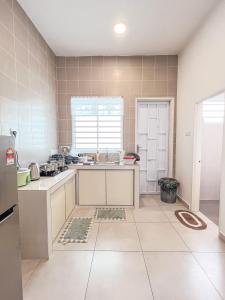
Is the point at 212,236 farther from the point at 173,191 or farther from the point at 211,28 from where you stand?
the point at 211,28

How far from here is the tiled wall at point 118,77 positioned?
382 cm

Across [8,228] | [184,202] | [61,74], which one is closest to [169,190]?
[184,202]

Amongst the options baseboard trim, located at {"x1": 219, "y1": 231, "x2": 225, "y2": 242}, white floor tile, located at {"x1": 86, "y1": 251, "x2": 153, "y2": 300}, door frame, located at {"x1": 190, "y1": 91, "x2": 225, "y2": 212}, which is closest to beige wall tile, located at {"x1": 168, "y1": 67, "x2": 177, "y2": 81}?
door frame, located at {"x1": 190, "y1": 91, "x2": 225, "y2": 212}

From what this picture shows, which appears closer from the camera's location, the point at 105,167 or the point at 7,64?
the point at 7,64

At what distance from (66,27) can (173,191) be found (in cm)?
348

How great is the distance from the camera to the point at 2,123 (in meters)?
1.98

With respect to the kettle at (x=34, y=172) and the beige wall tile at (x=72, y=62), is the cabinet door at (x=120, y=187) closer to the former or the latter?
the kettle at (x=34, y=172)

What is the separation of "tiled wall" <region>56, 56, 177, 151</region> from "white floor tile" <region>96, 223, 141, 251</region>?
2.24 metres

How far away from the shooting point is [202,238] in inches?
92.4

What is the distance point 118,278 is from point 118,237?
702 mm

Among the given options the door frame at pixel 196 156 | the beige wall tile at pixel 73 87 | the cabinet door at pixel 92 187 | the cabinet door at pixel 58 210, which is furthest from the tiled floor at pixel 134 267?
the beige wall tile at pixel 73 87

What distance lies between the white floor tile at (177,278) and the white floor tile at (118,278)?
9cm

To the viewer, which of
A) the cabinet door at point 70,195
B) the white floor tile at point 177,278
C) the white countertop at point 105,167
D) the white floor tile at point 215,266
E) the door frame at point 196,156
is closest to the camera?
the white floor tile at point 177,278

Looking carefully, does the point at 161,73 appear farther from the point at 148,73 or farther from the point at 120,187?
the point at 120,187
